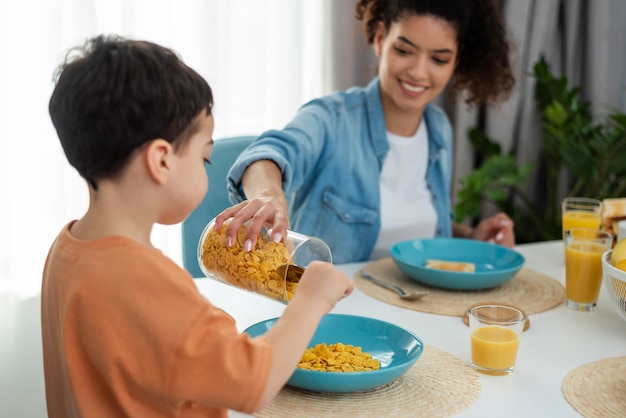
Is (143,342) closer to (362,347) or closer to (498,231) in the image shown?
(362,347)

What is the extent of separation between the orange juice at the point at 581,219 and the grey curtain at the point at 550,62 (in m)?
1.33

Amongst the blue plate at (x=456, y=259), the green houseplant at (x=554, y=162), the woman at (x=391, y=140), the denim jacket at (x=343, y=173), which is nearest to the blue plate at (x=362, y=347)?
the blue plate at (x=456, y=259)

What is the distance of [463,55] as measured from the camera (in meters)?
2.20

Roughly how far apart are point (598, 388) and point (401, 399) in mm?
301

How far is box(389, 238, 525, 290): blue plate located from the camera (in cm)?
149

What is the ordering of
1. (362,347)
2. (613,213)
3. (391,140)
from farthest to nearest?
(391,140) → (613,213) → (362,347)

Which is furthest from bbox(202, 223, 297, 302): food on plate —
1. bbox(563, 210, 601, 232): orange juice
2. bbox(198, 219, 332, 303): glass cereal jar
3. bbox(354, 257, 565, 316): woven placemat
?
bbox(563, 210, 601, 232): orange juice

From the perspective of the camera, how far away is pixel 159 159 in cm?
84

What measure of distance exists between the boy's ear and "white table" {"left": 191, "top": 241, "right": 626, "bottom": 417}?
1.14 feet

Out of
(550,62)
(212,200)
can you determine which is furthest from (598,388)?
(550,62)

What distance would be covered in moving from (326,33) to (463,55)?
0.75m

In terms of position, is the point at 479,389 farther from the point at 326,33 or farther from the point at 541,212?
the point at 541,212

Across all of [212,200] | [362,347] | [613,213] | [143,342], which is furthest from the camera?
[212,200]

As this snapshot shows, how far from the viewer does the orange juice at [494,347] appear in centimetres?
110
